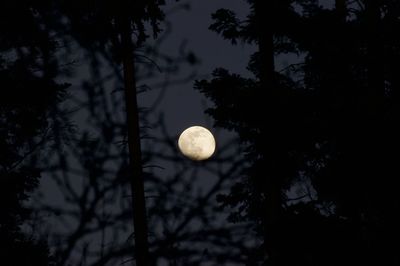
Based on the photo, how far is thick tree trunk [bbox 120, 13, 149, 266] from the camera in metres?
9.59

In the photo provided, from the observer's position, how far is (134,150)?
397 inches

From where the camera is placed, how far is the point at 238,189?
11820mm

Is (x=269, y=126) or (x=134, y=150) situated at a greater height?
(x=269, y=126)

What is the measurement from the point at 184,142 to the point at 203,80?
4.22 ft

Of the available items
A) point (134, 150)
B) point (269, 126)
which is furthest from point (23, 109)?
point (269, 126)

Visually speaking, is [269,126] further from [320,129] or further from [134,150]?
[134,150]

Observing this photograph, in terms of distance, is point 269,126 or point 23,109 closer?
point 23,109

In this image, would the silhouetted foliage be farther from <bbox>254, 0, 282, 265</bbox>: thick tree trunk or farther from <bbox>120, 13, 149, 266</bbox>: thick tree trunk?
<bbox>120, 13, 149, 266</bbox>: thick tree trunk

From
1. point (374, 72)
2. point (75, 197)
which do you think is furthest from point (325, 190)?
point (75, 197)

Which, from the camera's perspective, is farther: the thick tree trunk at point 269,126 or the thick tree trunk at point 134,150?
the thick tree trunk at point 269,126

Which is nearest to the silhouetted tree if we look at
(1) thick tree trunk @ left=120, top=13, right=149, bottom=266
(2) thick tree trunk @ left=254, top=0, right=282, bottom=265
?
(1) thick tree trunk @ left=120, top=13, right=149, bottom=266

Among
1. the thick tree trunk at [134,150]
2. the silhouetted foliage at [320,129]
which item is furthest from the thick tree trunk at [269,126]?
the thick tree trunk at [134,150]

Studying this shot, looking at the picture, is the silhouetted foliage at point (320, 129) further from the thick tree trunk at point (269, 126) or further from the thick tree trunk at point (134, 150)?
the thick tree trunk at point (134, 150)

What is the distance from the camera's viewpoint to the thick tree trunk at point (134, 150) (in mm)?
9586
